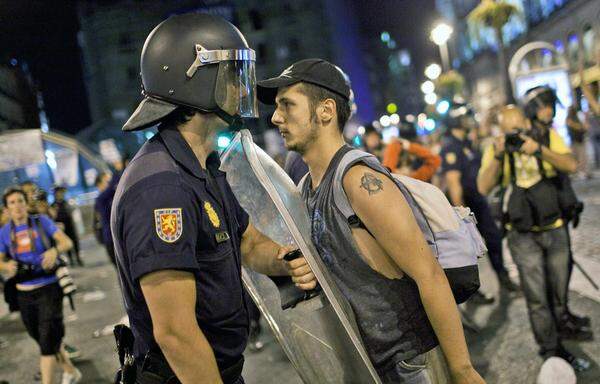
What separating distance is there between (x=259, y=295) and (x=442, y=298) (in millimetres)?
904

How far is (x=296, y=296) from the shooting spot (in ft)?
6.54

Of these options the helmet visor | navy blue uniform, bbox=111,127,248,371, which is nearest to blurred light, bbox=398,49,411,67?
the helmet visor

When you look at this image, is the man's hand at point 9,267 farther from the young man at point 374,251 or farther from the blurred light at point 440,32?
the blurred light at point 440,32

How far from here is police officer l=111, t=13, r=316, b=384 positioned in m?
1.47

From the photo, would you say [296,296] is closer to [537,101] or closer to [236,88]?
[236,88]

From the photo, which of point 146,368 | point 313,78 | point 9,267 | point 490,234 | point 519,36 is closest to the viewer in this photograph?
point 146,368

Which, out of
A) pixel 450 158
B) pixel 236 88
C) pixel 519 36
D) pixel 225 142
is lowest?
pixel 450 158

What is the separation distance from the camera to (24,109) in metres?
10.2

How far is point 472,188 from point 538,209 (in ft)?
8.19

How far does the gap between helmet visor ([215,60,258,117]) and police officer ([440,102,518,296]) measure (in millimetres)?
4505

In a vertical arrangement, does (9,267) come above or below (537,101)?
below

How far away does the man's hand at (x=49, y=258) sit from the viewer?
4852 mm

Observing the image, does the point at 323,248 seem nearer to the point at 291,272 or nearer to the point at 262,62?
the point at 291,272

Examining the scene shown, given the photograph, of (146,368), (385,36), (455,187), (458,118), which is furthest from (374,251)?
(385,36)
